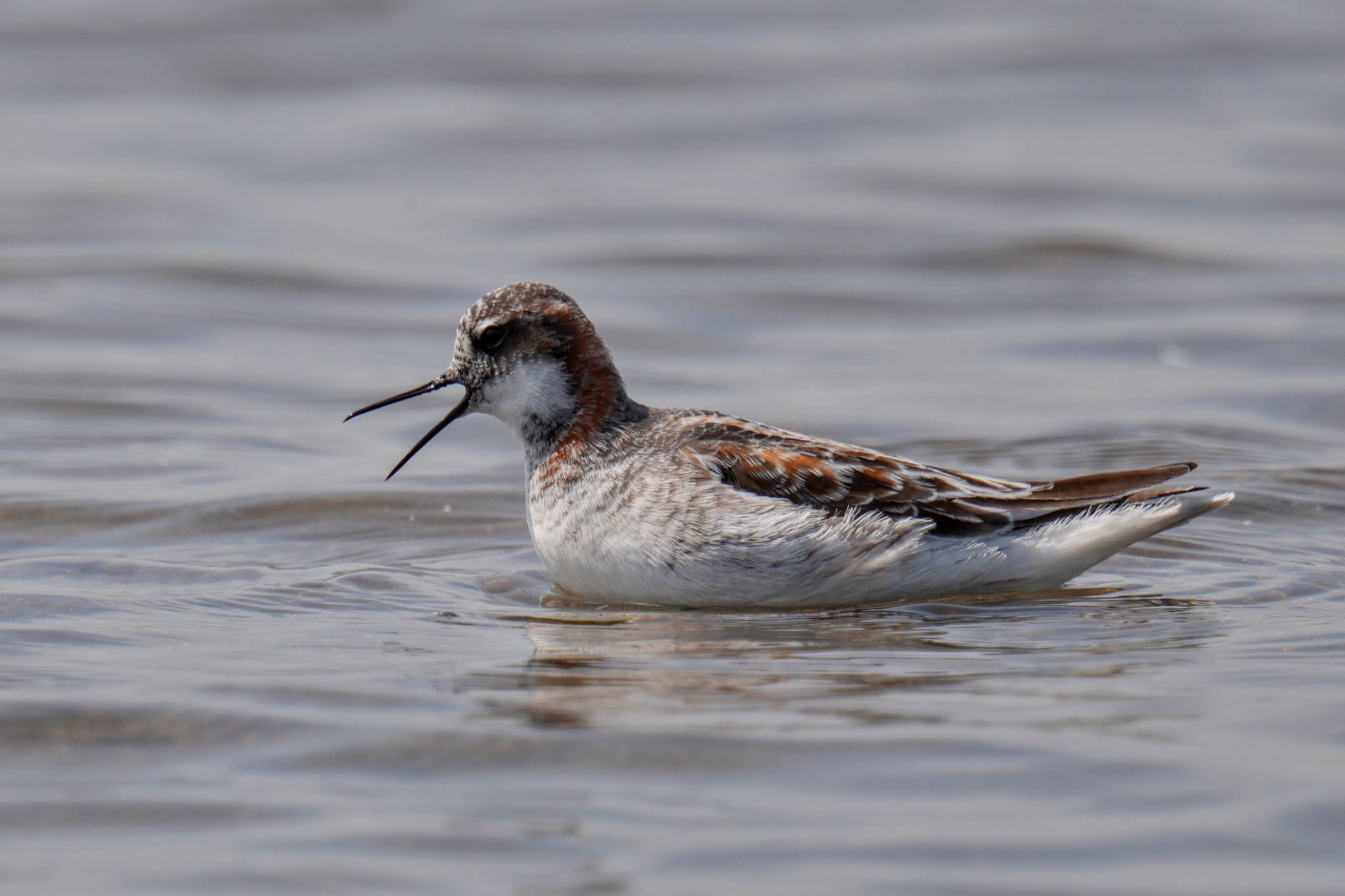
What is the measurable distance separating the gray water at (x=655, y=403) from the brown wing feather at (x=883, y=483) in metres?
0.39

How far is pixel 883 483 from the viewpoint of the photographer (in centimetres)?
762

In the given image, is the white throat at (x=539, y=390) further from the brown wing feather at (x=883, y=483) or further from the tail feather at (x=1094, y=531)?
the tail feather at (x=1094, y=531)

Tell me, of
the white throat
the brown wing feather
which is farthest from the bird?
the white throat

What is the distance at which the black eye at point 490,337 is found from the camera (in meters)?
8.14

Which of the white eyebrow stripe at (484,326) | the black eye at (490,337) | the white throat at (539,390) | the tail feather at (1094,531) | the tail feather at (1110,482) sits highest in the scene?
the white eyebrow stripe at (484,326)

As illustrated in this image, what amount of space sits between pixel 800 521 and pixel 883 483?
42 centimetres

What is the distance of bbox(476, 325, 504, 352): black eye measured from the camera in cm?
814

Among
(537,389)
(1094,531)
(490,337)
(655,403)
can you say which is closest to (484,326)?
(490,337)

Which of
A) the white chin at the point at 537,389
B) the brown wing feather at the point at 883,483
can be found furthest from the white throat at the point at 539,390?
the brown wing feather at the point at 883,483

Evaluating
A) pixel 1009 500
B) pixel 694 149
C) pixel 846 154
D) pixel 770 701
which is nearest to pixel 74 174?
pixel 694 149

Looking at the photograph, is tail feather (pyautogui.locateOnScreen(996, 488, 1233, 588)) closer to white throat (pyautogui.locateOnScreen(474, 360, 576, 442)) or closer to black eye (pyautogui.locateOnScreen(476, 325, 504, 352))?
white throat (pyautogui.locateOnScreen(474, 360, 576, 442))

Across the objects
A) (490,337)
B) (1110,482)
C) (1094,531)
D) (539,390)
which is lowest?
(1094,531)

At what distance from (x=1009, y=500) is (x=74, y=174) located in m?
11.8

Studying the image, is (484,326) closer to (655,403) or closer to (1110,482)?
(1110,482)
